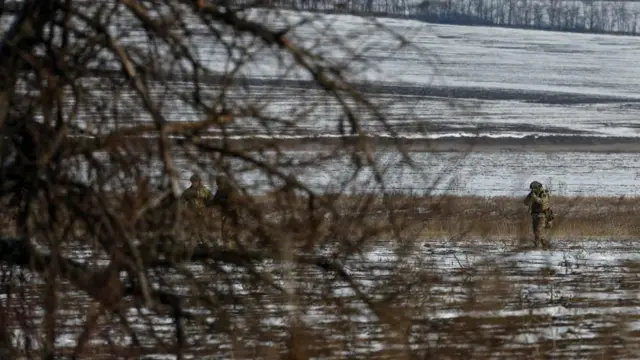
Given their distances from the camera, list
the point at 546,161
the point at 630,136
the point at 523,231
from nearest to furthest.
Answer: the point at 523,231, the point at 546,161, the point at 630,136

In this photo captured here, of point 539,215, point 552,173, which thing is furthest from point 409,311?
point 552,173

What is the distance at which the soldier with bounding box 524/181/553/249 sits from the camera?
52.1ft

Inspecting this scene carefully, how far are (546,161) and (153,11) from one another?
3162 centimetres

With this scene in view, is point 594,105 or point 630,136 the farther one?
point 594,105

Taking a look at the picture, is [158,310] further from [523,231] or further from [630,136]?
Answer: [630,136]

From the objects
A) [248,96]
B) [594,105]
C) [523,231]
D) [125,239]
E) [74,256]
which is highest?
[248,96]

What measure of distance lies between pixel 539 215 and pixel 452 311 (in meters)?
8.33

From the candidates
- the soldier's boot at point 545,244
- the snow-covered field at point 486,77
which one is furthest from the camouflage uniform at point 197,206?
the soldier's boot at point 545,244

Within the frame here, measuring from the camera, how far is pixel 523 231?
1850 centimetres

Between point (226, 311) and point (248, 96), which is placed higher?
point (248, 96)

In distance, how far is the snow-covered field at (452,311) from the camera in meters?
4.94

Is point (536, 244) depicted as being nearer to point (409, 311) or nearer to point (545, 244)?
point (545, 244)

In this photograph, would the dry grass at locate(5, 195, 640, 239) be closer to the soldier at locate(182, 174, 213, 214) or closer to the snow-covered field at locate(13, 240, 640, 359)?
the soldier at locate(182, 174, 213, 214)

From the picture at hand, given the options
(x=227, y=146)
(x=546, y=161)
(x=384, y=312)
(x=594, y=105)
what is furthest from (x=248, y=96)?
(x=594, y=105)
